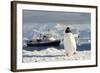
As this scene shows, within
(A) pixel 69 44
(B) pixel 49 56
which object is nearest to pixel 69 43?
(A) pixel 69 44

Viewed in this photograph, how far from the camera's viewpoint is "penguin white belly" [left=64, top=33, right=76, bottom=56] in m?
1.99

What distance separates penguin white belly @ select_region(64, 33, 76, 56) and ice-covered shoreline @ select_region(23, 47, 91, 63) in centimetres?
4

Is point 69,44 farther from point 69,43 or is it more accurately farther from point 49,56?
point 49,56

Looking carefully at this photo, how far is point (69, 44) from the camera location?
2.00m

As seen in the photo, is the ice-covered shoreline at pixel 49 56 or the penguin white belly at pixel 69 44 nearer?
the ice-covered shoreline at pixel 49 56

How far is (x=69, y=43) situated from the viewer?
6.57 ft

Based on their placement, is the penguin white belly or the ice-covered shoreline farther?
the penguin white belly

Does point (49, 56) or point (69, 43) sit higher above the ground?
point (69, 43)

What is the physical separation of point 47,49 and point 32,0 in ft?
1.42

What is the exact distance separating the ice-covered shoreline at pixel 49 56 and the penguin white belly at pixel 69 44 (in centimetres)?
4

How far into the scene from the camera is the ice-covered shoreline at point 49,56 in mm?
1838

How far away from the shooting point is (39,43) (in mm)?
1876

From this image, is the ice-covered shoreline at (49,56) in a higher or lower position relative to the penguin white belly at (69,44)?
lower

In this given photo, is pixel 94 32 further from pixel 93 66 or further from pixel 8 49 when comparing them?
pixel 8 49
